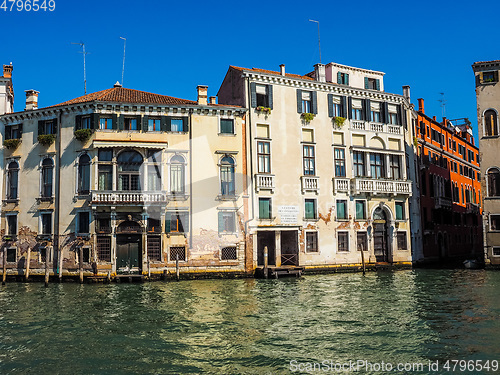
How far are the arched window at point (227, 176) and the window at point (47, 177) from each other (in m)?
9.09

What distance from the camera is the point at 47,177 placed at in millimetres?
25969

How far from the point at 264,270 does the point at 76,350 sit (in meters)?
15.5

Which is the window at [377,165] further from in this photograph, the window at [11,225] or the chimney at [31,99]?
the window at [11,225]

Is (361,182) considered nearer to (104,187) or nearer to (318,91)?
(318,91)

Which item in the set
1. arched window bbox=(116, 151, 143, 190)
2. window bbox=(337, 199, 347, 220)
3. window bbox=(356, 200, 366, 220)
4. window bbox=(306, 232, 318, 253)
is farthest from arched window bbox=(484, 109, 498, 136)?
arched window bbox=(116, 151, 143, 190)

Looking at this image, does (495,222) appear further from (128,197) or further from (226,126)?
(128,197)

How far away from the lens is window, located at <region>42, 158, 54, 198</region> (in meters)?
25.8

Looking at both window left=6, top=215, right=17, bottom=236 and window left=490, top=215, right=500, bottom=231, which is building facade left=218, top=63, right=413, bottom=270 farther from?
window left=6, top=215, right=17, bottom=236

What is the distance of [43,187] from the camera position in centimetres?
2592

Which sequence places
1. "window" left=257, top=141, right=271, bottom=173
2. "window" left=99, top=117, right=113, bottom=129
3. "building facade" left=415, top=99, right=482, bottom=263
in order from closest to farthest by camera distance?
"window" left=99, top=117, right=113, bottom=129 → "window" left=257, top=141, right=271, bottom=173 → "building facade" left=415, top=99, right=482, bottom=263

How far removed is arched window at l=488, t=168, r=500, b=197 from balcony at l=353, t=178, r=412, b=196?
4.58 metres

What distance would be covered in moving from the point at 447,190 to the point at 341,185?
1544 centimetres

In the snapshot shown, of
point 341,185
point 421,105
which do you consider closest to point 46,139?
point 341,185

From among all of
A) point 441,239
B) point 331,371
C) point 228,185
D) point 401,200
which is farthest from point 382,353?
point 441,239
